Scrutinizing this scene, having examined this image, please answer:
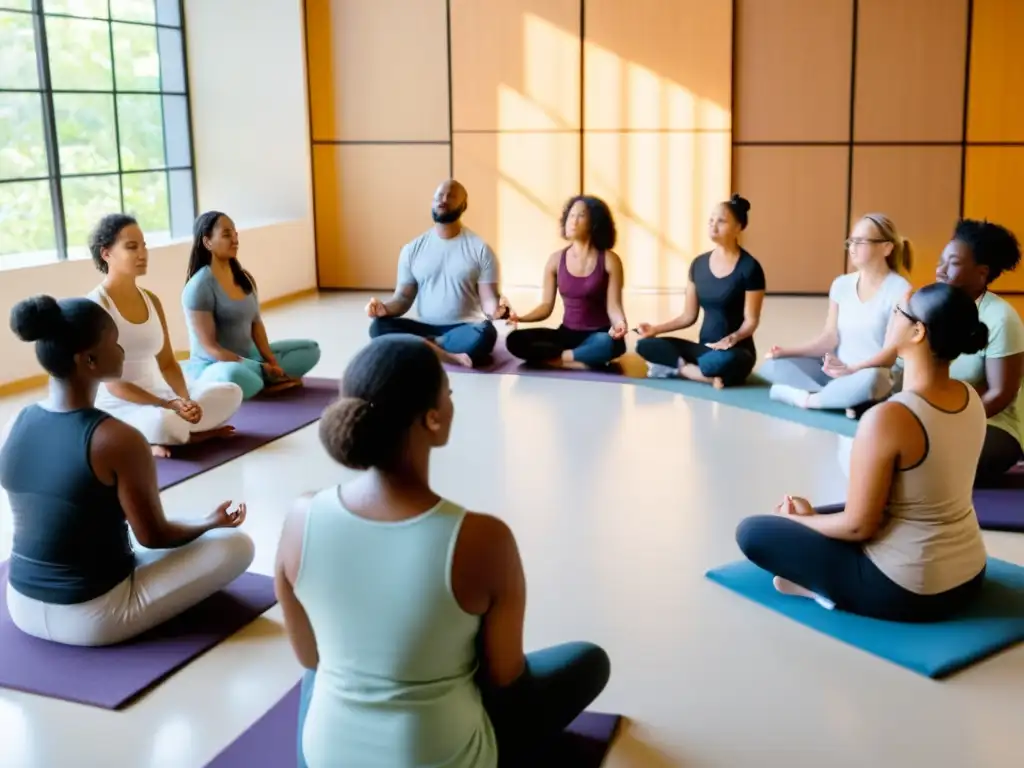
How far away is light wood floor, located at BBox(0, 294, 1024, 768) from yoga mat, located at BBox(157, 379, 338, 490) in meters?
0.10

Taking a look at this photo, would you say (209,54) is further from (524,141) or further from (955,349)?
(955,349)

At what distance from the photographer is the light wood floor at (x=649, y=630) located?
8.27 feet

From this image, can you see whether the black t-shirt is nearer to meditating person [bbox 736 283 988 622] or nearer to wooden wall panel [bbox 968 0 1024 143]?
meditating person [bbox 736 283 988 622]

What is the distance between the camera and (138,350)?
445 cm

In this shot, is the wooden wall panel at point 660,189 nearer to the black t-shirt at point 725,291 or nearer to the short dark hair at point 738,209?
the black t-shirt at point 725,291

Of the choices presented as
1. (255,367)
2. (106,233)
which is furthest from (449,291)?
(106,233)

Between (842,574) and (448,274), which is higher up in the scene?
(448,274)

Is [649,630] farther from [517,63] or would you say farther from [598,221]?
[517,63]

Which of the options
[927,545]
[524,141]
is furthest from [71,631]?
[524,141]

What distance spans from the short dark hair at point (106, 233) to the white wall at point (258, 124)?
14.1 feet

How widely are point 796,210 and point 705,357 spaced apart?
3.43 metres

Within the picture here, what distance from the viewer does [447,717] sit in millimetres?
1936

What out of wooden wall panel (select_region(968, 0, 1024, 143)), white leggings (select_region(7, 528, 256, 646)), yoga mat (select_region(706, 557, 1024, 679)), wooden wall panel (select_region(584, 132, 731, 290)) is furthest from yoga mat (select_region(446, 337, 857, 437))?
wooden wall panel (select_region(968, 0, 1024, 143))

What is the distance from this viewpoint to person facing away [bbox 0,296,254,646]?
2.72 metres
